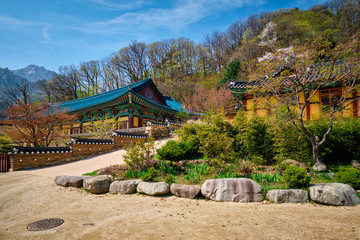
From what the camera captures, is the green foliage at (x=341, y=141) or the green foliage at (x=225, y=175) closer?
the green foliage at (x=225, y=175)

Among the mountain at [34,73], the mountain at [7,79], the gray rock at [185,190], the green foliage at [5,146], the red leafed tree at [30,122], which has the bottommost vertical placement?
the gray rock at [185,190]

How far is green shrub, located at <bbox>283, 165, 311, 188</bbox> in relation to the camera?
179 inches

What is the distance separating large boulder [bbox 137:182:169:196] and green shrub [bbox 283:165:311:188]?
124 inches

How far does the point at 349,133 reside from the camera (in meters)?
6.12

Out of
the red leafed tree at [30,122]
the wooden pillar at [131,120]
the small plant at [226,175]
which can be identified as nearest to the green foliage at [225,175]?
the small plant at [226,175]

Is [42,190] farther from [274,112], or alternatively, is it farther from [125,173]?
[274,112]

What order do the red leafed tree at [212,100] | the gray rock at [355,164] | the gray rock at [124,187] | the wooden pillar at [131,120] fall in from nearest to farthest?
the gray rock at [124,187]
the gray rock at [355,164]
the wooden pillar at [131,120]
the red leafed tree at [212,100]

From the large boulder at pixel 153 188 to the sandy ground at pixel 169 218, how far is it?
Answer: 15 cm

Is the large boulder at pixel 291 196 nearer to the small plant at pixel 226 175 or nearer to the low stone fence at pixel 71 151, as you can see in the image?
the small plant at pixel 226 175

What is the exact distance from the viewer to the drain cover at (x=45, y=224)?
3499 millimetres

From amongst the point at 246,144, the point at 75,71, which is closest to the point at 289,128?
the point at 246,144

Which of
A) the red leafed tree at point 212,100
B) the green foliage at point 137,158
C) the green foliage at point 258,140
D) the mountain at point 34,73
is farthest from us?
the mountain at point 34,73

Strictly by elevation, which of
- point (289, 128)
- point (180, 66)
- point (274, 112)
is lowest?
point (289, 128)

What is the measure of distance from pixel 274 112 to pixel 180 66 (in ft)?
102
